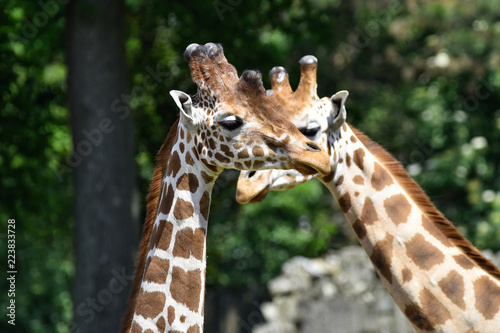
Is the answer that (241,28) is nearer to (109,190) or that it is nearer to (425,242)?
(109,190)

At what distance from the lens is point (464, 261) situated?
14.8 feet

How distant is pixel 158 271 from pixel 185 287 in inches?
5.5

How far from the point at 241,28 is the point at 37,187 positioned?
3170 mm

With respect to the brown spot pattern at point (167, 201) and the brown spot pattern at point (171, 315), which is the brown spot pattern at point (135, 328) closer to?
the brown spot pattern at point (171, 315)

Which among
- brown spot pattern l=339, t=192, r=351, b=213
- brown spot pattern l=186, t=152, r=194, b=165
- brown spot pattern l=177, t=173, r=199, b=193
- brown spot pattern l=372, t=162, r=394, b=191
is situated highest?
brown spot pattern l=186, t=152, r=194, b=165

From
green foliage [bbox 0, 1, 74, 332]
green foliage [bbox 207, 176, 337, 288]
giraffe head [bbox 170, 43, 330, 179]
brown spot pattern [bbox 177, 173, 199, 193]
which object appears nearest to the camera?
giraffe head [bbox 170, 43, 330, 179]

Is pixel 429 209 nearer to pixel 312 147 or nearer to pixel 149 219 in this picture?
pixel 312 147

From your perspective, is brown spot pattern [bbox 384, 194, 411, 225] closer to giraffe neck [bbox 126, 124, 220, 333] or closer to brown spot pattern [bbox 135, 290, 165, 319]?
giraffe neck [bbox 126, 124, 220, 333]

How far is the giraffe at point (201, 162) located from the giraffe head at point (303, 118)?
3.25ft

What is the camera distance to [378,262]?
4.67 meters

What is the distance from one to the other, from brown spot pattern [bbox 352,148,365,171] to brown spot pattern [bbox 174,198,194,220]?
153 centimetres

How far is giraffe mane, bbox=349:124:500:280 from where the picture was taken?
14.9 feet

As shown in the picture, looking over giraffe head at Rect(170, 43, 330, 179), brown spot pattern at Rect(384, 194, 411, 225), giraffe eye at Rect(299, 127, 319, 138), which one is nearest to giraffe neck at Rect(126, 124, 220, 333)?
giraffe head at Rect(170, 43, 330, 179)

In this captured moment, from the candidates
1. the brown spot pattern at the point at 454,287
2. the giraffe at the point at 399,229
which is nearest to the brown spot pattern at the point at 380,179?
the giraffe at the point at 399,229
